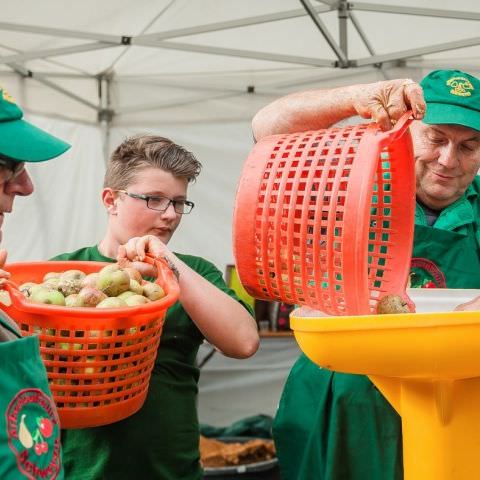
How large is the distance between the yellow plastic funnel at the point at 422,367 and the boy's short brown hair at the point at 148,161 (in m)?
0.75

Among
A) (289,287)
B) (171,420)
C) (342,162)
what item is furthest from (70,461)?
(342,162)

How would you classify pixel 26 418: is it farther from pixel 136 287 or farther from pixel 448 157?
pixel 448 157

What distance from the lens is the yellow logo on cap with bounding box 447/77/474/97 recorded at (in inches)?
72.1

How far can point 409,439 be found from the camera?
4.61 feet

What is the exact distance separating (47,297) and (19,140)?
33 centimetres

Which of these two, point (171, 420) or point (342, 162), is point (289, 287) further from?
point (171, 420)

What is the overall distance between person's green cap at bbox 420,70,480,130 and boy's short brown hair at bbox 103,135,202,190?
0.66m

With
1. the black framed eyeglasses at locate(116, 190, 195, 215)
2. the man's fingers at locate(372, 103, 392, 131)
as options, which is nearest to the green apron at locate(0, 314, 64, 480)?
the man's fingers at locate(372, 103, 392, 131)

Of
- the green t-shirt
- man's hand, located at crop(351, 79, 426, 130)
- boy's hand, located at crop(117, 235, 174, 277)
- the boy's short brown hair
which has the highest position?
man's hand, located at crop(351, 79, 426, 130)

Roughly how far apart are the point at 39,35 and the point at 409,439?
3.36m

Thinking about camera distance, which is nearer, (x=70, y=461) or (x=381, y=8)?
(x=70, y=461)

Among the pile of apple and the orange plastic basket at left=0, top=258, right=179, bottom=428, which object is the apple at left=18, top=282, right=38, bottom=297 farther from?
the orange plastic basket at left=0, top=258, right=179, bottom=428

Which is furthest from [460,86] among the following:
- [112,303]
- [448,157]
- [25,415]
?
[25,415]

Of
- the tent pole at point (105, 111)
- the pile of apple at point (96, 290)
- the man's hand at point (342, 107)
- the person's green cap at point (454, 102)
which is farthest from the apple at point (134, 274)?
the tent pole at point (105, 111)
